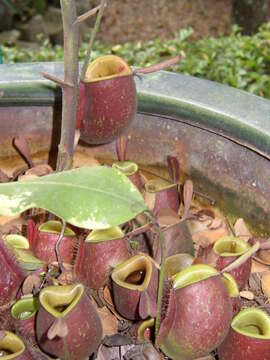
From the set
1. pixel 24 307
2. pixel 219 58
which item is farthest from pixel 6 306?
pixel 219 58

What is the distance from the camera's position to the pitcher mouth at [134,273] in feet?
2.44

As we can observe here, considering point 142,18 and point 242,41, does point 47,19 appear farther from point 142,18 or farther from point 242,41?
point 242,41

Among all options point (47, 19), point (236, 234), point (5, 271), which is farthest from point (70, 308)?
point (47, 19)

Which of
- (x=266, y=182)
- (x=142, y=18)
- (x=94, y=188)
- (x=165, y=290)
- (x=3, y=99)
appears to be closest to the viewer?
(x=94, y=188)

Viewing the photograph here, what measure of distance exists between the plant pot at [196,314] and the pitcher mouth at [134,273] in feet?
0.14

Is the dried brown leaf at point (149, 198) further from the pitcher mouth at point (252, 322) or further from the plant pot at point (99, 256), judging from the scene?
the pitcher mouth at point (252, 322)

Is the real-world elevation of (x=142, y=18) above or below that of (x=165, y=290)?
below

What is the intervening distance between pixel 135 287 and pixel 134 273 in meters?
0.06

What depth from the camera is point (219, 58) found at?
1.78 m

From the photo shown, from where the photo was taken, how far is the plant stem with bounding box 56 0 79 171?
749 millimetres

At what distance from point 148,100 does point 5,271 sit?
1.29ft

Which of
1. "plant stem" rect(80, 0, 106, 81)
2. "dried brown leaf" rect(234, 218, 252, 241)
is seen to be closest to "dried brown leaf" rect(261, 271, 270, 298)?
"dried brown leaf" rect(234, 218, 252, 241)

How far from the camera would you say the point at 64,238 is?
0.85 m

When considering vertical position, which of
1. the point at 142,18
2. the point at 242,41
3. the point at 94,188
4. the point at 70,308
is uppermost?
the point at 94,188
